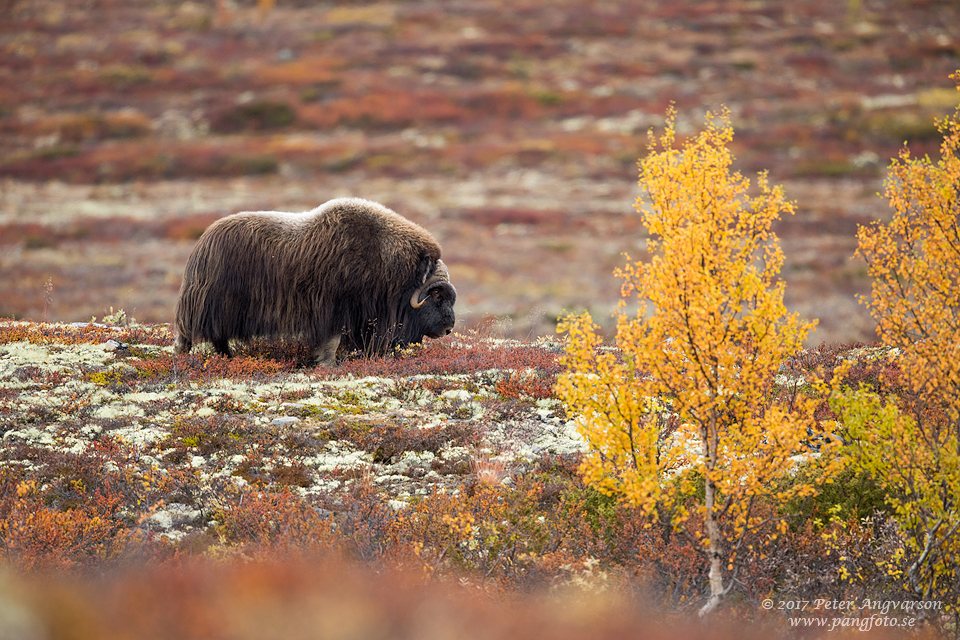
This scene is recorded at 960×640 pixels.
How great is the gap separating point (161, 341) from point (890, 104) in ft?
144

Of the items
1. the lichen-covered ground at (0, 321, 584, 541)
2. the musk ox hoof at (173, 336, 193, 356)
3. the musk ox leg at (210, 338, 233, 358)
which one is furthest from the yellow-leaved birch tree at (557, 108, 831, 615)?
the musk ox hoof at (173, 336, 193, 356)

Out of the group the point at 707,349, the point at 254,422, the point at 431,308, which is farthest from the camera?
the point at 431,308

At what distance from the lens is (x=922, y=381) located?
17.2ft

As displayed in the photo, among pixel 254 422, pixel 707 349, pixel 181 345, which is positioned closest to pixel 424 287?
pixel 181 345

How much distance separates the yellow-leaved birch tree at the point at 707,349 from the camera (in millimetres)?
4988

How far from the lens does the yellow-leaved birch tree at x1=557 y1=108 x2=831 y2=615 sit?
4.99 metres

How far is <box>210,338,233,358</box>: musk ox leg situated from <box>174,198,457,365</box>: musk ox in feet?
0.05

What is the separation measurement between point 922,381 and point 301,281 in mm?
8211

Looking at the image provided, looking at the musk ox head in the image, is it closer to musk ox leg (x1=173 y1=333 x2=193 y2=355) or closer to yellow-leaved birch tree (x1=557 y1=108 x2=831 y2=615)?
musk ox leg (x1=173 y1=333 x2=193 y2=355)

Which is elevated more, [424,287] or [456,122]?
[456,122]

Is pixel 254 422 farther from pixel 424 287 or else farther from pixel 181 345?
pixel 424 287

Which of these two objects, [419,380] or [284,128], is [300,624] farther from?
[284,128]

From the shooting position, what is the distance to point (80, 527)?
18.2ft

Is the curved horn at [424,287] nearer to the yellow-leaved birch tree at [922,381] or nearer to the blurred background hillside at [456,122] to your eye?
the yellow-leaved birch tree at [922,381]
